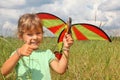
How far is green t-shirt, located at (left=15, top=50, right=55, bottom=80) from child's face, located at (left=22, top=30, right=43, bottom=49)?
16cm

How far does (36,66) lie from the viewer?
2.43m

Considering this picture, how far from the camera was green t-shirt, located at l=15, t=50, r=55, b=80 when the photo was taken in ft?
7.91

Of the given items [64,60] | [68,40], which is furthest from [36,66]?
[68,40]

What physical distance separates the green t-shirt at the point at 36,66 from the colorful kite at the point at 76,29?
10.1 inches

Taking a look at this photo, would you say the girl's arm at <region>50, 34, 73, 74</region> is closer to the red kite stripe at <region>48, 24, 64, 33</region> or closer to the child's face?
the child's face

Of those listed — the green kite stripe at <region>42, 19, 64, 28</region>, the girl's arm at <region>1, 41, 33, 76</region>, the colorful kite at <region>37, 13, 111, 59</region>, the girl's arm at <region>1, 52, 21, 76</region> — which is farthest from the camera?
the green kite stripe at <region>42, 19, 64, 28</region>

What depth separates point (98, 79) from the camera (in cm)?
367

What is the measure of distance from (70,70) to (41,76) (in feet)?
5.39

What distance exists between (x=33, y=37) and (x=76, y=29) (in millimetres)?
500

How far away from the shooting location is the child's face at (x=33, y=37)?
89.3 inches

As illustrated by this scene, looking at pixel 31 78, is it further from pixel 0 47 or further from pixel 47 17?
pixel 0 47

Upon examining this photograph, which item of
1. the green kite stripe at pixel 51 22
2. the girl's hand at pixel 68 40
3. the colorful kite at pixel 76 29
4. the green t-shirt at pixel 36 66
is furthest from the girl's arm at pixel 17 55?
the green kite stripe at pixel 51 22

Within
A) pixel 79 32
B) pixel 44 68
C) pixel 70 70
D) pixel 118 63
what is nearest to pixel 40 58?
pixel 44 68

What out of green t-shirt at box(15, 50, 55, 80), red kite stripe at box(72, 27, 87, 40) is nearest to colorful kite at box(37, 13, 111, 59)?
red kite stripe at box(72, 27, 87, 40)
